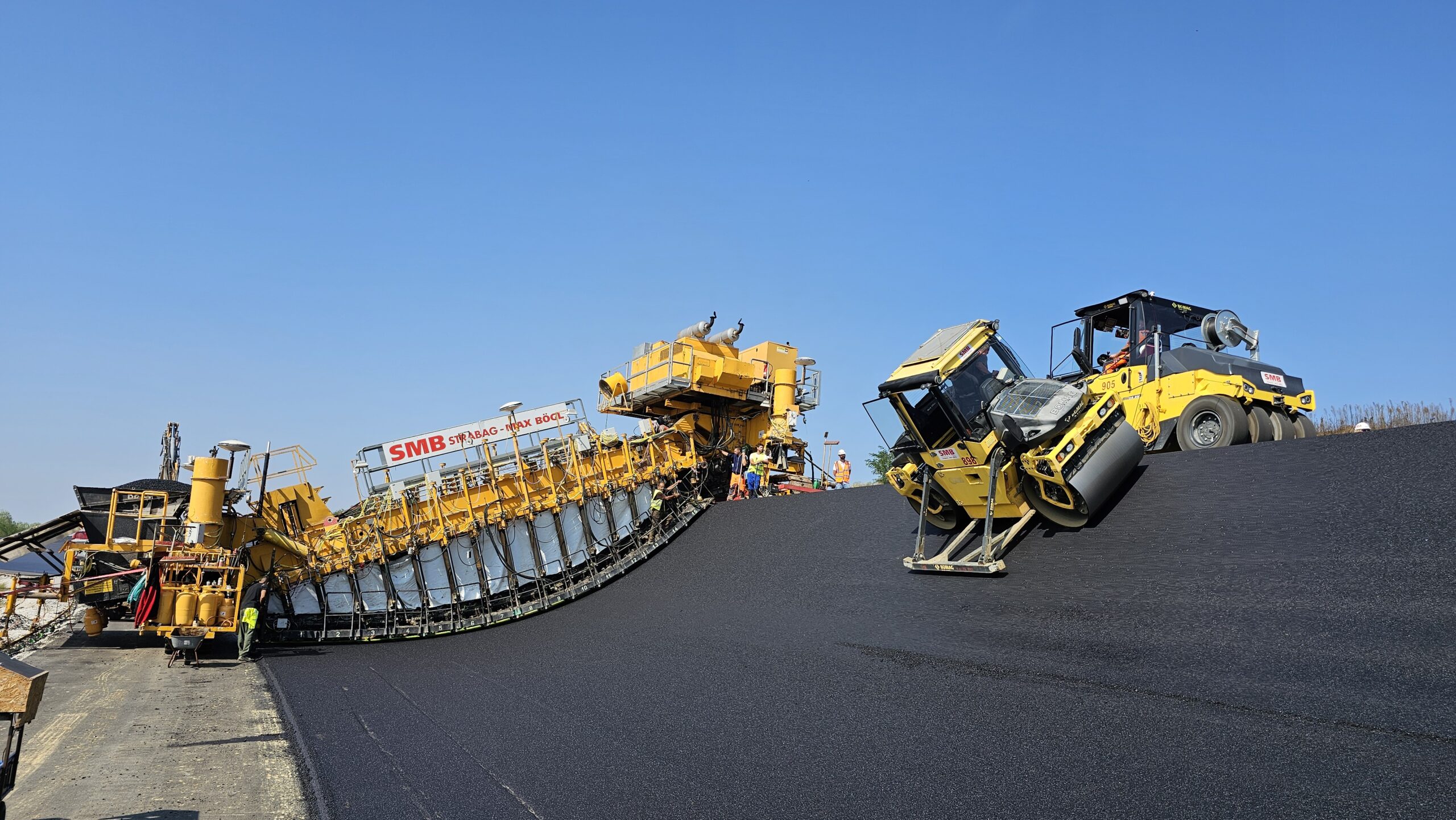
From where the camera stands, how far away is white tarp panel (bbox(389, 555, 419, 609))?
1722cm

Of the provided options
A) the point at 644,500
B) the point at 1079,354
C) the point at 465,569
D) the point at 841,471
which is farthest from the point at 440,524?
the point at 1079,354

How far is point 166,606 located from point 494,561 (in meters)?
5.33

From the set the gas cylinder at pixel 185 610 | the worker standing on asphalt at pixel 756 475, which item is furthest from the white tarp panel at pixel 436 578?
the worker standing on asphalt at pixel 756 475

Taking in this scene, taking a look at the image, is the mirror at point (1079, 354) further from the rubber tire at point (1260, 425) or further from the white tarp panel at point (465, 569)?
the white tarp panel at point (465, 569)

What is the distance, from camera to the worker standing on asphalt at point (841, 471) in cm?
1950

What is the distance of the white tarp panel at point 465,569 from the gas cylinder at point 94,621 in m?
5.77

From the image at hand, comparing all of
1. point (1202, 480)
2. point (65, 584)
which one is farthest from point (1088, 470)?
point (65, 584)

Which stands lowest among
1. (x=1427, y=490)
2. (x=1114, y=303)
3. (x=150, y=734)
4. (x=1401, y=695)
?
(x=150, y=734)

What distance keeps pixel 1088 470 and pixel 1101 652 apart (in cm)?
230

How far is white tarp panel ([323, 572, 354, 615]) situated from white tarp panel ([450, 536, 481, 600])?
6.33ft

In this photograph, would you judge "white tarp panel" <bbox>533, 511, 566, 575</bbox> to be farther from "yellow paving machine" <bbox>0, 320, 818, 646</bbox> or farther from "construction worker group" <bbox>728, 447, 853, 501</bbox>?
"construction worker group" <bbox>728, 447, 853, 501</bbox>

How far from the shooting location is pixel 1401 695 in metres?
5.43

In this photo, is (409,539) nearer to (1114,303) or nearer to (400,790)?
(400,790)

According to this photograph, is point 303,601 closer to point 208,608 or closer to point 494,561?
point 208,608
